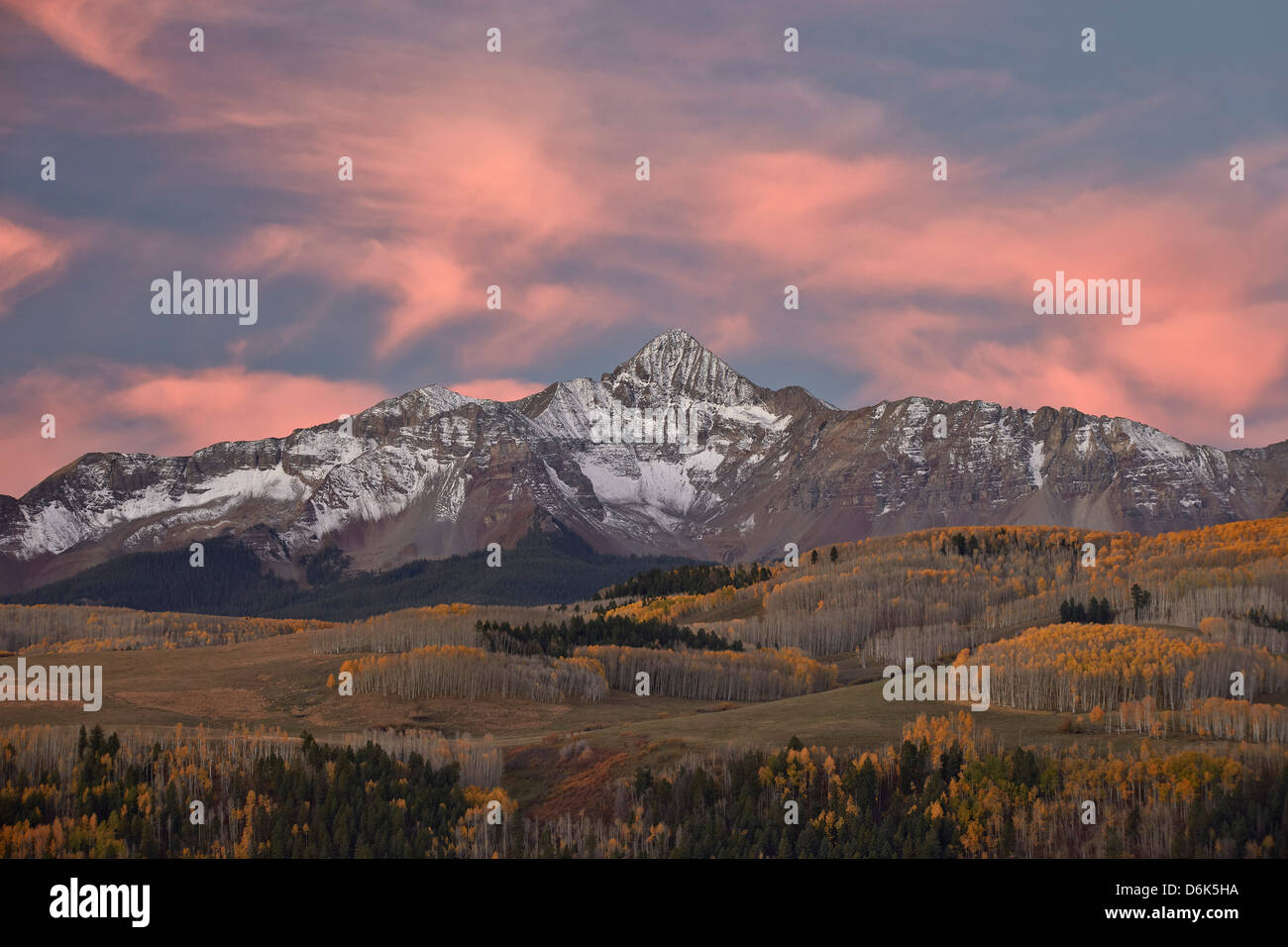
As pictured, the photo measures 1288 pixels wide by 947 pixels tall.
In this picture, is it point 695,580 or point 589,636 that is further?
point 695,580

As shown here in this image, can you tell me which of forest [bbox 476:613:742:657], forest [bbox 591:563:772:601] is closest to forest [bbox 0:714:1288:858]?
forest [bbox 476:613:742:657]

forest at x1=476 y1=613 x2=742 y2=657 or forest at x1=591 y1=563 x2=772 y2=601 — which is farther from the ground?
forest at x1=591 y1=563 x2=772 y2=601

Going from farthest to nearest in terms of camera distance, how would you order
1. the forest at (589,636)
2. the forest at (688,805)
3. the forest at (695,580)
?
the forest at (695,580), the forest at (589,636), the forest at (688,805)

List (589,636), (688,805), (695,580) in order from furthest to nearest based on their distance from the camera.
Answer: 1. (695,580)
2. (589,636)
3. (688,805)

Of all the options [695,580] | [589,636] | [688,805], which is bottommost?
[688,805]

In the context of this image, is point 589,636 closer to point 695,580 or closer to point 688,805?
point 688,805

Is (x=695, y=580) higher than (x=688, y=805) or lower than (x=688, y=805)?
higher

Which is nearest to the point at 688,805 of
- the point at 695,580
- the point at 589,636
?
the point at 589,636

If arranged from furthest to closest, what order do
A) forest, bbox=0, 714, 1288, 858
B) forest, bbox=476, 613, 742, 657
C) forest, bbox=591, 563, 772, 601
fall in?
forest, bbox=591, 563, 772, 601 → forest, bbox=476, 613, 742, 657 → forest, bbox=0, 714, 1288, 858

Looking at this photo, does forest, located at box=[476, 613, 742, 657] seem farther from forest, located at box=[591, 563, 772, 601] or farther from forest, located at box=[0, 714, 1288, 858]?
forest, located at box=[591, 563, 772, 601]

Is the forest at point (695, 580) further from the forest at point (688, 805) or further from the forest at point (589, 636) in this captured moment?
the forest at point (688, 805)

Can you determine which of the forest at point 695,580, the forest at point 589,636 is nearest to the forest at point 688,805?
the forest at point 589,636

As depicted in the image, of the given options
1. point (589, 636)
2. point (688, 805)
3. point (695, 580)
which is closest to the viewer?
point (688, 805)
